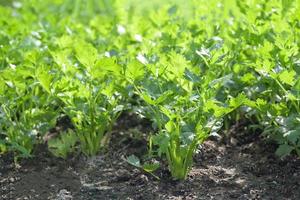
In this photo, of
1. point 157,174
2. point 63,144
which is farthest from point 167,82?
point 63,144

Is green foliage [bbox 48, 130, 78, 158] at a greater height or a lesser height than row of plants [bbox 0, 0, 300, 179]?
lesser

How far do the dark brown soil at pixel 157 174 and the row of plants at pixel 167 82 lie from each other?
0.23 feet

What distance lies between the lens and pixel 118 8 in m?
4.14

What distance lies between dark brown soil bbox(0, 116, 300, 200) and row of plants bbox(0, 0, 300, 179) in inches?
2.7

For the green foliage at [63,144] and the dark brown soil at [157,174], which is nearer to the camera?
the dark brown soil at [157,174]

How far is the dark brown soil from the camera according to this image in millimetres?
2727

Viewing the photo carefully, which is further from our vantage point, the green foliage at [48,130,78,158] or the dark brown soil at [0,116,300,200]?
the green foliage at [48,130,78,158]

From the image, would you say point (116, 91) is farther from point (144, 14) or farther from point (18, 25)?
point (144, 14)

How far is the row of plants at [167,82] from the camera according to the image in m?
2.67

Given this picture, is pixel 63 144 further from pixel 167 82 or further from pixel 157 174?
pixel 167 82

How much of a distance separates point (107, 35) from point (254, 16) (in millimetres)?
1008

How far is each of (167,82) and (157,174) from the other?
1.32 ft

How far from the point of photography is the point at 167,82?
9.15ft

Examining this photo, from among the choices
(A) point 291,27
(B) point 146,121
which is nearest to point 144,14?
(B) point 146,121
